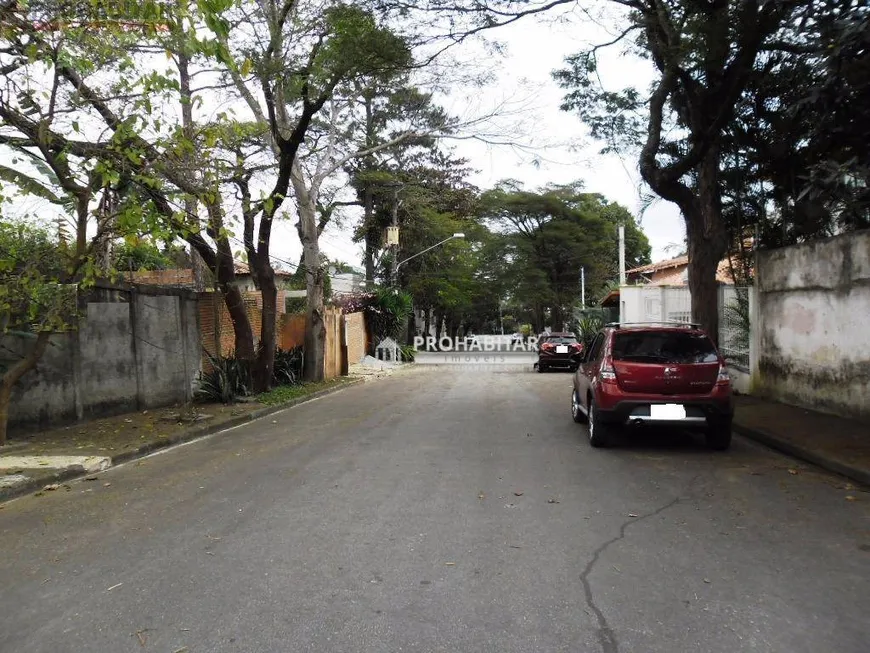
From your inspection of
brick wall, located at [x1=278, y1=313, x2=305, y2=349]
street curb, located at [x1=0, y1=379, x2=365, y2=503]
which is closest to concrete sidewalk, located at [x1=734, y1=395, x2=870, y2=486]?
street curb, located at [x1=0, y1=379, x2=365, y2=503]

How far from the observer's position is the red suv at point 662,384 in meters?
7.65

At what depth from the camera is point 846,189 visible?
8.08 m

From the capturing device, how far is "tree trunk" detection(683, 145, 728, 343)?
480 inches

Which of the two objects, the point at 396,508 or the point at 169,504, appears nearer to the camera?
the point at 396,508

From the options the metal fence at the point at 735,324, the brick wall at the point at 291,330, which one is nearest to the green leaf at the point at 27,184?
the metal fence at the point at 735,324

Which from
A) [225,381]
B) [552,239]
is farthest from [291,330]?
[552,239]

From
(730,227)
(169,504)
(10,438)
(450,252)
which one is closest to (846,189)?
(730,227)

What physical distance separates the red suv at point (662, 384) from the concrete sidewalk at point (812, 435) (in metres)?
0.90

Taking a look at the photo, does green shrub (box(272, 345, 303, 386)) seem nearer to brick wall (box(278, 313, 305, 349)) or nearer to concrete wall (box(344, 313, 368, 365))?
brick wall (box(278, 313, 305, 349))

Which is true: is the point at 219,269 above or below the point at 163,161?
below

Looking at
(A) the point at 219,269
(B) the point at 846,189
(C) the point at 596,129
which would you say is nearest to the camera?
(B) the point at 846,189

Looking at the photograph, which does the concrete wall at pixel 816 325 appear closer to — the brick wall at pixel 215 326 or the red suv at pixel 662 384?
the red suv at pixel 662 384

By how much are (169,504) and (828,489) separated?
20.0 feet

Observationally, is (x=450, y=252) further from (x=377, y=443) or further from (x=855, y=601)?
A: (x=855, y=601)
